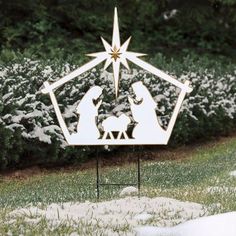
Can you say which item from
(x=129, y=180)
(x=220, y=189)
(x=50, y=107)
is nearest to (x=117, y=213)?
(x=220, y=189)

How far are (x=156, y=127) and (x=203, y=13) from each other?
12862 millimetres

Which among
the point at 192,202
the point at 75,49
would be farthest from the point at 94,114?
the point at 75,49

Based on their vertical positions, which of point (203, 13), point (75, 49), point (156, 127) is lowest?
point (156, 127)

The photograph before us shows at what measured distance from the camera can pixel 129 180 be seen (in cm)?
1060

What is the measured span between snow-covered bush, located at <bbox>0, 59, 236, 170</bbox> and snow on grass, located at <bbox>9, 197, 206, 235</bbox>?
141 inches

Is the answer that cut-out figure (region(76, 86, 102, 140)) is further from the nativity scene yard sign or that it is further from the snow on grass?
the snow on grass

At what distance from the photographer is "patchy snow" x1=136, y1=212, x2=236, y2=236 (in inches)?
244

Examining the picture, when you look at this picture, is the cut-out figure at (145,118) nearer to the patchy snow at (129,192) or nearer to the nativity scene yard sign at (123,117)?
the nativity scene yard sign at (123,117)

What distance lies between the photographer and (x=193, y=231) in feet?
20.3

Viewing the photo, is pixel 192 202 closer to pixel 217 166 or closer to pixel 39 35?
pixel 217 166

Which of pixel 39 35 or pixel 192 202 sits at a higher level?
pixel 39 35

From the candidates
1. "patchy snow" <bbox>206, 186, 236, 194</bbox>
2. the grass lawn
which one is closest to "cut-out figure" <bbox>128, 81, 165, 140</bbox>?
the grass lawn

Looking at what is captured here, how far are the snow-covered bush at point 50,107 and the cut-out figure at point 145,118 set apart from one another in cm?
311

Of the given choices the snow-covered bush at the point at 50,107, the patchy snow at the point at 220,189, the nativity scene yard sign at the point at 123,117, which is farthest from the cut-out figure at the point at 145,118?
the snow-covered bush at the point at 50,107
